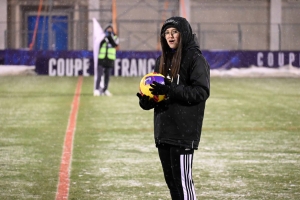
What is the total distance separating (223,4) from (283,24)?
371cm

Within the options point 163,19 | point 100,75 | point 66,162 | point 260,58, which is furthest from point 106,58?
point 163,19

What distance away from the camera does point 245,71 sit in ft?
105

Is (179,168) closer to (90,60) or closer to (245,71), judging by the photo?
(90,60)

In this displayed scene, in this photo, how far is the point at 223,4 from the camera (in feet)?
126

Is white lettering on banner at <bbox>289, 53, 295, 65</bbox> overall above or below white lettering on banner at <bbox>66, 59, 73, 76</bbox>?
above

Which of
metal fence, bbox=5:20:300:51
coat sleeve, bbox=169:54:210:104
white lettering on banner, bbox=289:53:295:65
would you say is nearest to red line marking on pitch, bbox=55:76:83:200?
coat sleeve, bbox=169:54:210:104

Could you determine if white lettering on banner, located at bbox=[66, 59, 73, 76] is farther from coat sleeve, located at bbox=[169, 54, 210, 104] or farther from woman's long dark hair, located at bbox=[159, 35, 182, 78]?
coat sleeve, located at bbox=[169, 54, 210, 104]

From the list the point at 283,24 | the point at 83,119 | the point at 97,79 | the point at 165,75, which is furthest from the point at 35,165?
the point at 283,24

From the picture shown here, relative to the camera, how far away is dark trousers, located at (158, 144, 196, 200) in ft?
18.1

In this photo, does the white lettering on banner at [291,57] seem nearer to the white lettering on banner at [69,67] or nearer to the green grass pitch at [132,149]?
the white lettering on banner at [69,67]

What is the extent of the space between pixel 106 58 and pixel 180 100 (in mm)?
15620

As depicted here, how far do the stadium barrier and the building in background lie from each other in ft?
15.9

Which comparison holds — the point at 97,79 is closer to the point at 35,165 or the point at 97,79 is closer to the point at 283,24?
the point at 35,165

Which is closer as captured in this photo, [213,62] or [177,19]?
[177,19]
